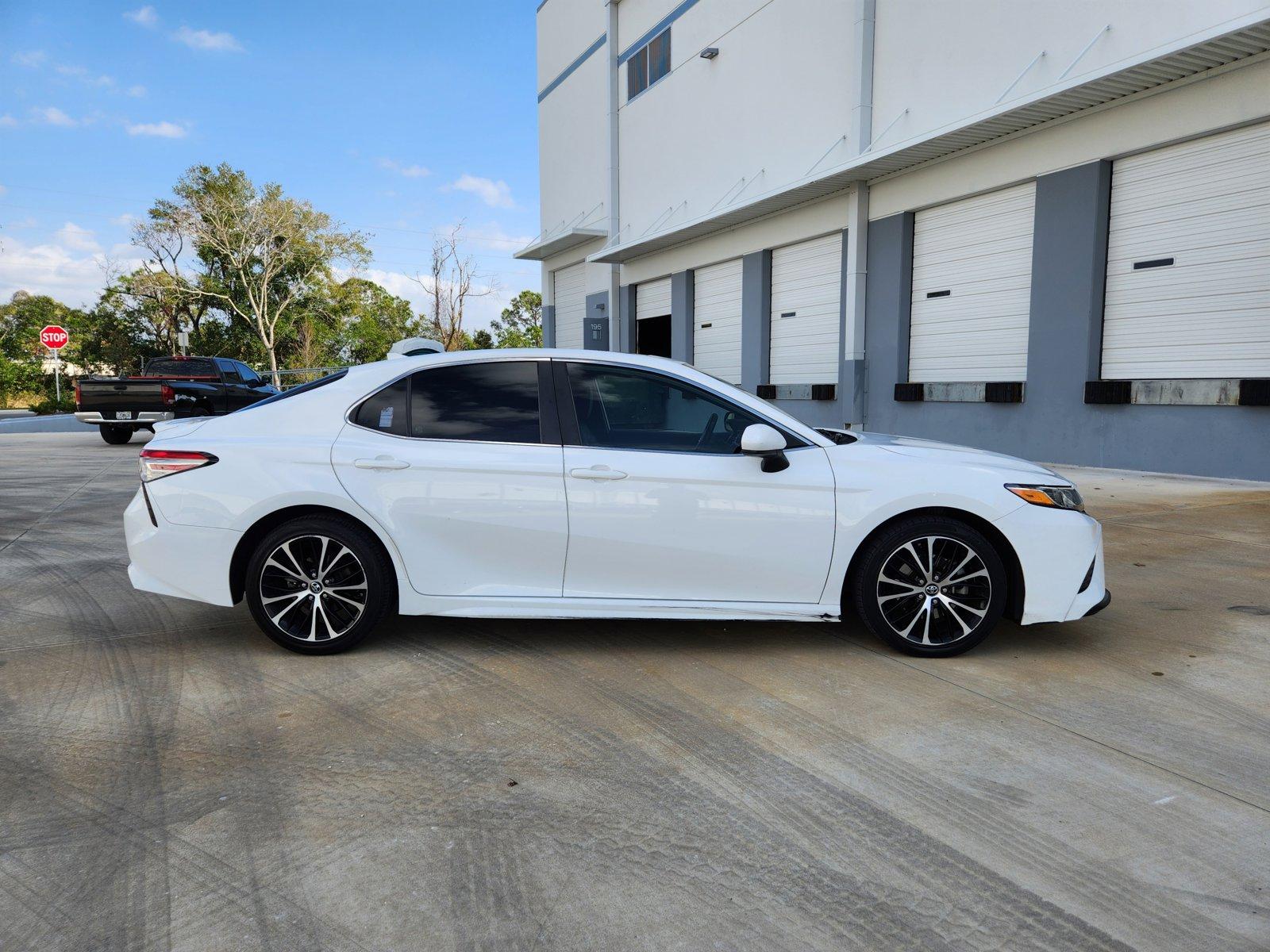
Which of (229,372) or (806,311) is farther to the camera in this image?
(229,372)

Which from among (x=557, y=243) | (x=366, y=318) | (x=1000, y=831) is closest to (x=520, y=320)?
(x=366, y=318)

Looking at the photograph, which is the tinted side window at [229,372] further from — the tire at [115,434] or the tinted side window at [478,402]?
the tinted side window at [478,402]

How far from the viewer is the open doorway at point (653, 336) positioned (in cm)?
2308

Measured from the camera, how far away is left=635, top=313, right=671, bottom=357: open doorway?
23.1 m

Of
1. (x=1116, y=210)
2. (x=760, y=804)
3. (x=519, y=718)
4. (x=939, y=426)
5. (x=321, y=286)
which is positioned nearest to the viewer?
(x=760, y=804)

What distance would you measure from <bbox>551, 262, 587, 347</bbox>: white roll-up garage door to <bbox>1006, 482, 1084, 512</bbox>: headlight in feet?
74.7

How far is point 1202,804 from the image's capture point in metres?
2.89

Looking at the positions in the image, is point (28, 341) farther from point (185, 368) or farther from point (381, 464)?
point (381, 464)

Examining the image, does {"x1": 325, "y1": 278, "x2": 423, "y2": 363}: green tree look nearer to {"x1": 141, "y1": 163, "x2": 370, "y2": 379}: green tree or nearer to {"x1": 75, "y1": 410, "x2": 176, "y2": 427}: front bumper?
{"x1": 141, "y1": 163, "x2": 370, "y2": 379}: green tree

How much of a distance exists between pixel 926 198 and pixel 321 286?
118 feet

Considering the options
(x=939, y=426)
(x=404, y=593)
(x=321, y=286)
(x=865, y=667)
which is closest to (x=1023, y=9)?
(x=939, y=426)

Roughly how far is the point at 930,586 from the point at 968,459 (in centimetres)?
68

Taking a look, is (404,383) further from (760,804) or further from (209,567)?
(760,804)

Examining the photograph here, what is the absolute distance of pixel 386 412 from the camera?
445cm
